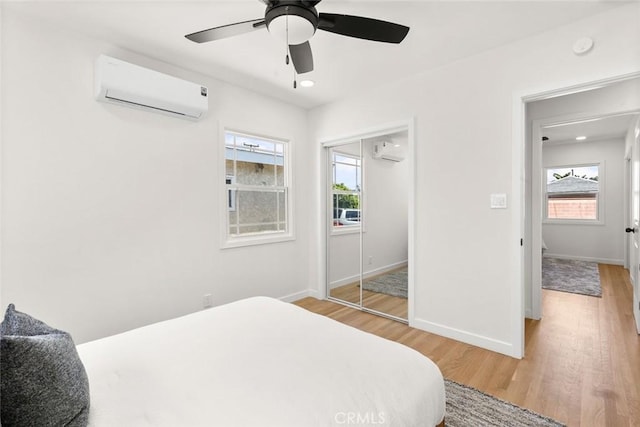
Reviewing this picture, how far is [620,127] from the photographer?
5.00m

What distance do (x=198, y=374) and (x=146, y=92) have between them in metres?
2.20

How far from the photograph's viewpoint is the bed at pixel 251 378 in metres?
1.01

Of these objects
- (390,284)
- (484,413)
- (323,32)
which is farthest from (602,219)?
(323,32)

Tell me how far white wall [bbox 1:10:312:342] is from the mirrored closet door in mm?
1261

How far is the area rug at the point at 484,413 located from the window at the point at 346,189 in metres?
2.14

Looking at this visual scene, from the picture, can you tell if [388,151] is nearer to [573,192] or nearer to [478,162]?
Result: [478,162]

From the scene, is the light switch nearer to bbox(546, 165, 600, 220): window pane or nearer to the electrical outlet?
the electrical outlet

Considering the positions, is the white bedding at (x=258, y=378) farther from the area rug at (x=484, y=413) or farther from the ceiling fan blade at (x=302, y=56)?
the ceiling fan blade at (x=302, y=56)

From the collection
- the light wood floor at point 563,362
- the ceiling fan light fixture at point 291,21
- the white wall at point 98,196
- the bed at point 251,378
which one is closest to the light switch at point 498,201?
the light wood floor at point 563,362

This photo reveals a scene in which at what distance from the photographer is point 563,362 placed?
7.66 ft

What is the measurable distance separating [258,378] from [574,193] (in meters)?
7.57

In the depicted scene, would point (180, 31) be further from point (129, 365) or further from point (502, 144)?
point (502, 144)

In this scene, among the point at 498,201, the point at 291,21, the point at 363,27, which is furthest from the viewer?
the point at 498,201

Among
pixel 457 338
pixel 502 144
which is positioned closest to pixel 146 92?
pixel 502 144
